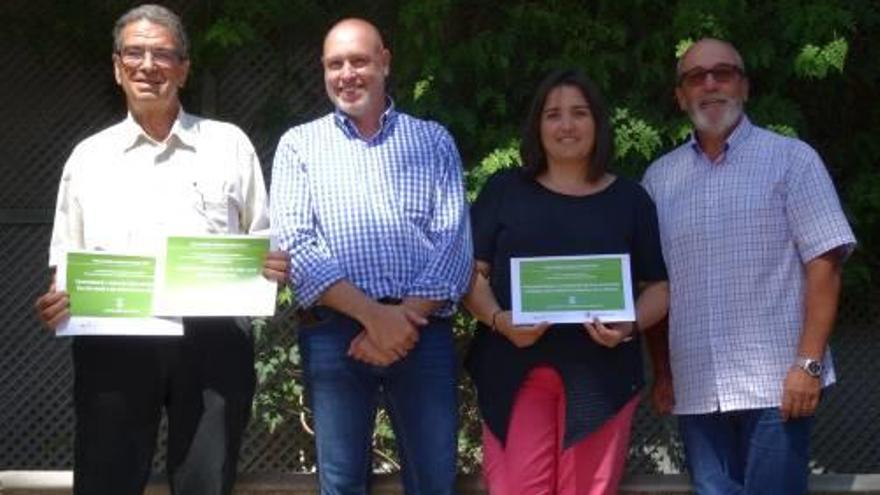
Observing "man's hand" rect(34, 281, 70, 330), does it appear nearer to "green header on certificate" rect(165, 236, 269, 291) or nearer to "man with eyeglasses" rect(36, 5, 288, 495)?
"man with eyeglasses" rect(36, 5, 288, 495)

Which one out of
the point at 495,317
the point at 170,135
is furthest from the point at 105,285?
the point at 495,317

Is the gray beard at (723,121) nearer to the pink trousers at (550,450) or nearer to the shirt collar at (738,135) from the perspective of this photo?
the shirt collar at (738,135)

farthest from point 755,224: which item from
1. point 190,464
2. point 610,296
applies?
point 190,464

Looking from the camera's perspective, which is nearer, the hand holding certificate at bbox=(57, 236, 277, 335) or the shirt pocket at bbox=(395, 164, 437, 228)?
the hand holding certificate at bbox=(57, 236, 277, 335)

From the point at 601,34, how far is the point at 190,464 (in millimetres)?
3123

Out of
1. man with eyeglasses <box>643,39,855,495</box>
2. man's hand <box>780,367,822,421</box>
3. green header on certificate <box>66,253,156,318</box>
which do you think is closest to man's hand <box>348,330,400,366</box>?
green header on certificate <box>66,253,156,318</box>

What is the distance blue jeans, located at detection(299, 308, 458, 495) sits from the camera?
4543 mm

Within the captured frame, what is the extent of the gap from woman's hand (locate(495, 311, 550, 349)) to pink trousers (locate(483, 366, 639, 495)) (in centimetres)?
11

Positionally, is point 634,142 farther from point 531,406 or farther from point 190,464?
point 190,464

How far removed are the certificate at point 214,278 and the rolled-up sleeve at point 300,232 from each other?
9cm

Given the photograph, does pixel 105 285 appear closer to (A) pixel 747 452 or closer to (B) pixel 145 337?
(B) pixel 145 337

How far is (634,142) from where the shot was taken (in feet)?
21.1

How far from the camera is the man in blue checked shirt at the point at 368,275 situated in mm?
4504

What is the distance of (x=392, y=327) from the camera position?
4.41 meters
